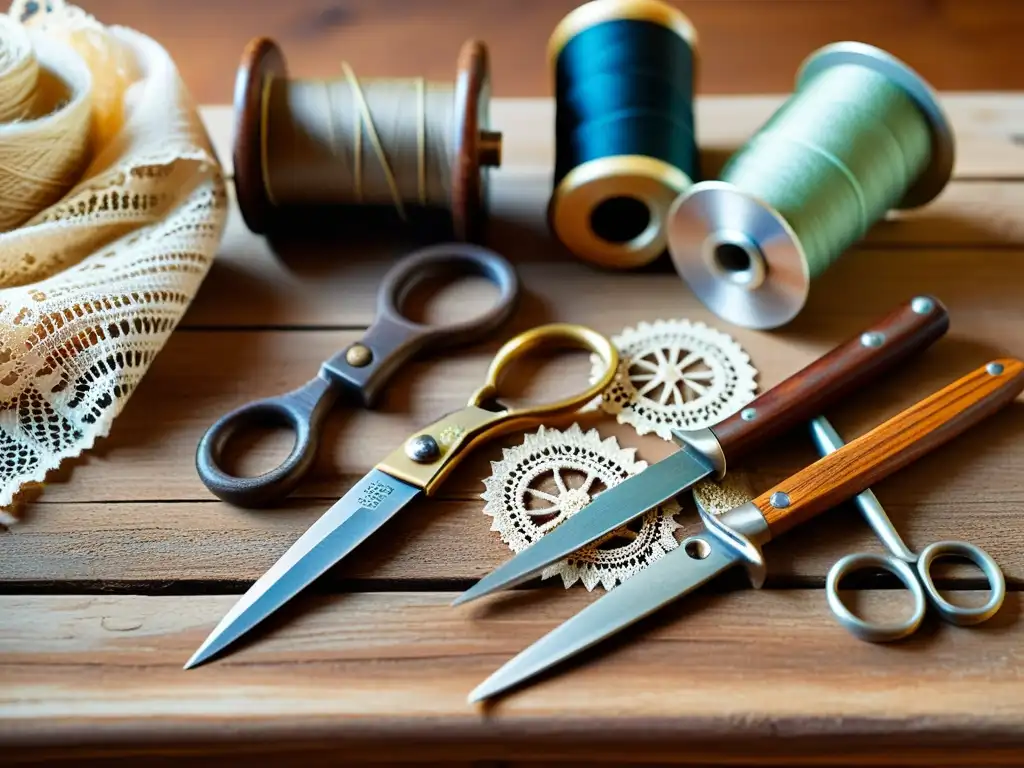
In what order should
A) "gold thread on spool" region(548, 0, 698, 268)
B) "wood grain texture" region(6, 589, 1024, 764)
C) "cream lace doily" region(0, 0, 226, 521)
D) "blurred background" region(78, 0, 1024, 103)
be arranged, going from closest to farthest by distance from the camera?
1. "wood grain texture" region(6, 589, 1024, 764)
2. "cream lace doily" region(0, 0, 226, 521)
3. "gold thread on spool" region(548, 0, 698, 268)
4. "blurred background" region(78, 0, 1024, 103)

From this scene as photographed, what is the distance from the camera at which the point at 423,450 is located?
0.74 meters

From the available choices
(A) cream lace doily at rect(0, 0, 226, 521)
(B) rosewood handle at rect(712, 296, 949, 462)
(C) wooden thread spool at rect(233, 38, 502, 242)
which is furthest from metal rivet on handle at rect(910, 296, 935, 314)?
(A) cream lace doily at rect(0, 0, 226, 521)

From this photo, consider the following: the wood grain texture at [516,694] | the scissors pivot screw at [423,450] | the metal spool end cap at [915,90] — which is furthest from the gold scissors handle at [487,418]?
the metal spool end cap at [915,90]

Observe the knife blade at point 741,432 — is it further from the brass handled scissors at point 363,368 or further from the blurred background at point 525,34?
the blurred background at point 525,34

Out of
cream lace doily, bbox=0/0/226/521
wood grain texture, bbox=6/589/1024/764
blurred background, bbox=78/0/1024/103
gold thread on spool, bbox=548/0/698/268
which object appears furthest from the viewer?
blurred background, bbox=78/0/1024/103

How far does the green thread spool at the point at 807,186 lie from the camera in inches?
32.1

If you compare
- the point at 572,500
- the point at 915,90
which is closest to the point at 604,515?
the point at 572,500

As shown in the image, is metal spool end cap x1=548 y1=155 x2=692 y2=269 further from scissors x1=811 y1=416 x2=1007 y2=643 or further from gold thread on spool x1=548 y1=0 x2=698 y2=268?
scissors x1=811 y1=416 x2=1007 y2=643

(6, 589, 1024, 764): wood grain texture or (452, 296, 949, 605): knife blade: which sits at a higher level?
(452, 296, 949, 605): knife blade

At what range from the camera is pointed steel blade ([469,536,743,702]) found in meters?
0.64

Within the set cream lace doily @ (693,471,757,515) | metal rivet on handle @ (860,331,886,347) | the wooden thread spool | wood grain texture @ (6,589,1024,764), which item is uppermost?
the wooden thread spool

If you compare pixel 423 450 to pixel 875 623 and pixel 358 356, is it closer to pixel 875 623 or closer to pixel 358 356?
pixel 358 356

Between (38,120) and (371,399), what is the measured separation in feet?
1.21

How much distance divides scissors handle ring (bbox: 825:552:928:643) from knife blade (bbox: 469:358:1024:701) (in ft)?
0.14
